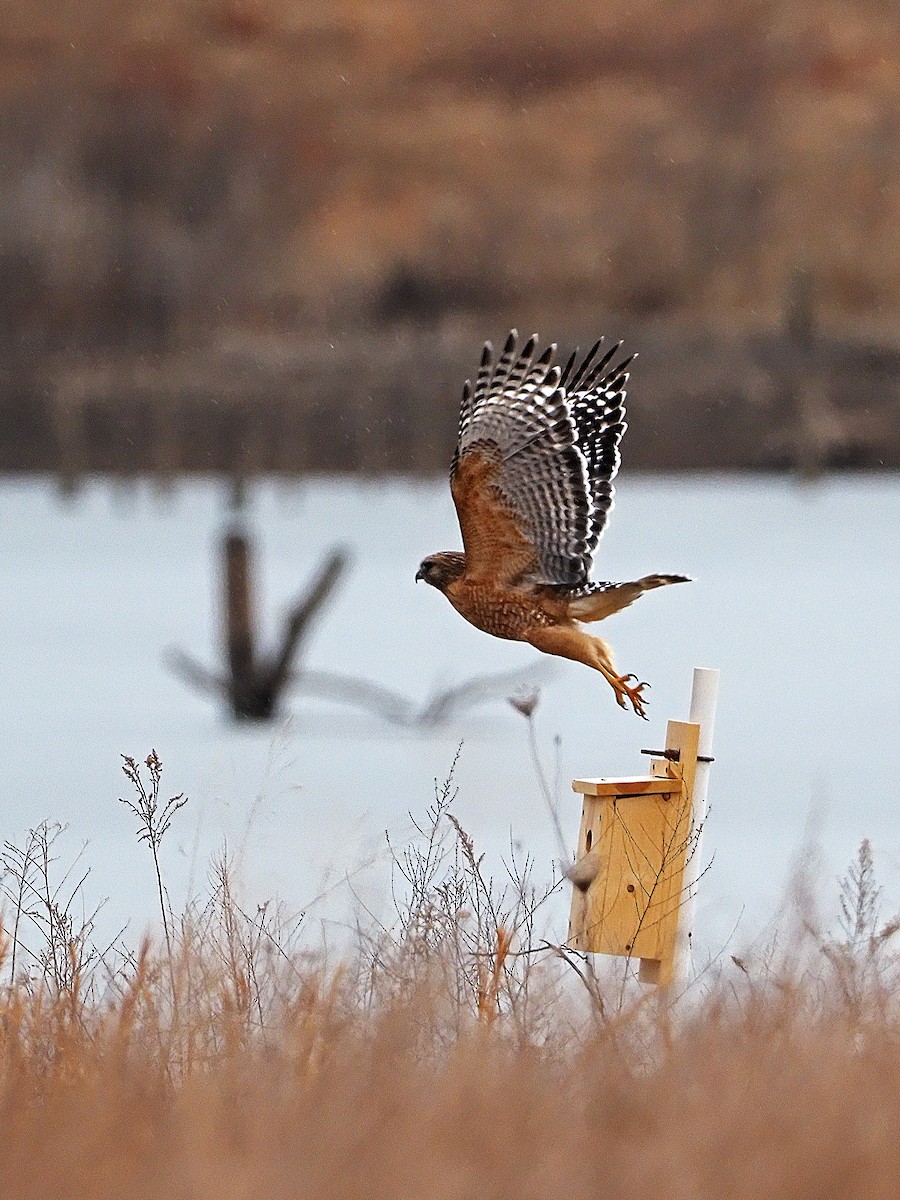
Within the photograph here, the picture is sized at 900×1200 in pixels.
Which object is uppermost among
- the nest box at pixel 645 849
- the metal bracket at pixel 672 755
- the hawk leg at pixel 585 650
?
the hawk leg at pixel 585 650

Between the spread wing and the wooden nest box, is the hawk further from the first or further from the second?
the wooden nest box

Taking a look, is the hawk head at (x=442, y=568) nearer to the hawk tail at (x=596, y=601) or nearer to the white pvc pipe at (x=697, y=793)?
the hawk tail at (x=596, y=601)

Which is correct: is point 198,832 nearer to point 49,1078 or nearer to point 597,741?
point 49,1078

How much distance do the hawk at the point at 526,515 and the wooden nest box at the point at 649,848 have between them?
46cm

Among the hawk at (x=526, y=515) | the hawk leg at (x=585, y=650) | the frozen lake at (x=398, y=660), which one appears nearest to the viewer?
the hawk leg at (x=585, y=650)

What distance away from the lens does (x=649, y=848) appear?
177 inches

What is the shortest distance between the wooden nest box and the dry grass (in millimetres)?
162

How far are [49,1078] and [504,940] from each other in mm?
1004

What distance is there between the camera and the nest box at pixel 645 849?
14.4ft

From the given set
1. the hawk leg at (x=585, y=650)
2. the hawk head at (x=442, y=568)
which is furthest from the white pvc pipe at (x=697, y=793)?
the hawk head at (x=442, y=568)

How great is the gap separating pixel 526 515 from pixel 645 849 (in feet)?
3.28

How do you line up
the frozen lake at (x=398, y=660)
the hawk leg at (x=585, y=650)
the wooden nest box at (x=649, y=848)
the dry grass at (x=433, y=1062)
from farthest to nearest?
the frozen lake at (x=398, y=660)
the hawk leg at (x=585, y=650)
the wooden nest box at (x=649, y=848)
the dry grass at (x=433, y=1062)

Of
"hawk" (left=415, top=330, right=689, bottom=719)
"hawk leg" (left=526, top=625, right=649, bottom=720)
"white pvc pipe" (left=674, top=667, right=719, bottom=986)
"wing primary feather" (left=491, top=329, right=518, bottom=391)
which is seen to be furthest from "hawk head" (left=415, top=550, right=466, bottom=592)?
"white pvc pipe" (left=674, top=667, right=719, bottom=986)

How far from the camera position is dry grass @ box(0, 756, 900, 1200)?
9.80 ft
